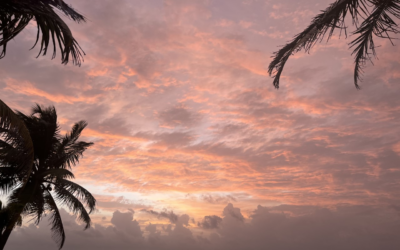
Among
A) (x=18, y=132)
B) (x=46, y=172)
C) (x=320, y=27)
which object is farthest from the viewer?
(x=46, y=172)

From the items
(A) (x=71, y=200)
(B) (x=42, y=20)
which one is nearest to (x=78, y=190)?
(A) (x=71, y=200)

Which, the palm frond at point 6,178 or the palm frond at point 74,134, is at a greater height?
the palm frond at point 74,134

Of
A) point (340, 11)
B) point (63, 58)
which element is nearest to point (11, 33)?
point (63, 58)

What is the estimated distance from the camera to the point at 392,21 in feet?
15.6

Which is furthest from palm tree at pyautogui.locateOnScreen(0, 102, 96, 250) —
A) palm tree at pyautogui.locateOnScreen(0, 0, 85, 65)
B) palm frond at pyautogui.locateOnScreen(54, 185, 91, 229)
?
palm tree at pyautogui.locateOnScreen(0, 0, 85, 65)

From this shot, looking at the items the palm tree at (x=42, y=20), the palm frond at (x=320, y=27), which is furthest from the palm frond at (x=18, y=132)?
the palm frond at (x=320, y=27)

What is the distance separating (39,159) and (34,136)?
4.71ft

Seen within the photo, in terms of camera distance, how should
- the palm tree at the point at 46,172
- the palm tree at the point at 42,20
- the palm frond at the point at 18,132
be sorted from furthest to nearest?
the palm tree at the point at 46,172 < the palm frond at the point at 18,132 < the palm tree at the point at 42,20

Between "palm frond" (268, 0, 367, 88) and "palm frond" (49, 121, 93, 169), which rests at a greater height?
"palm frond" (49, 121, 93, 169)

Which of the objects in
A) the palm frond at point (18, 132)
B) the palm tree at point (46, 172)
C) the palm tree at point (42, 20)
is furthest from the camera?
the palm tree at point (46, 172)

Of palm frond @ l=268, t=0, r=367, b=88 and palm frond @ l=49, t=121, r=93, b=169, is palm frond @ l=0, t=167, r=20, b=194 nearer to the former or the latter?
palm frond @ l=49, t=121, r=93, b=169

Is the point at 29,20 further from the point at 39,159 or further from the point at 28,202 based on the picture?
the point at 39,159

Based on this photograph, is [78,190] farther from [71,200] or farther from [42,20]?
[42,20]

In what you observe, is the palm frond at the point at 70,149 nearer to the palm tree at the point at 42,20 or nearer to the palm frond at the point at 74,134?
the palm frond at the point at 74,134
